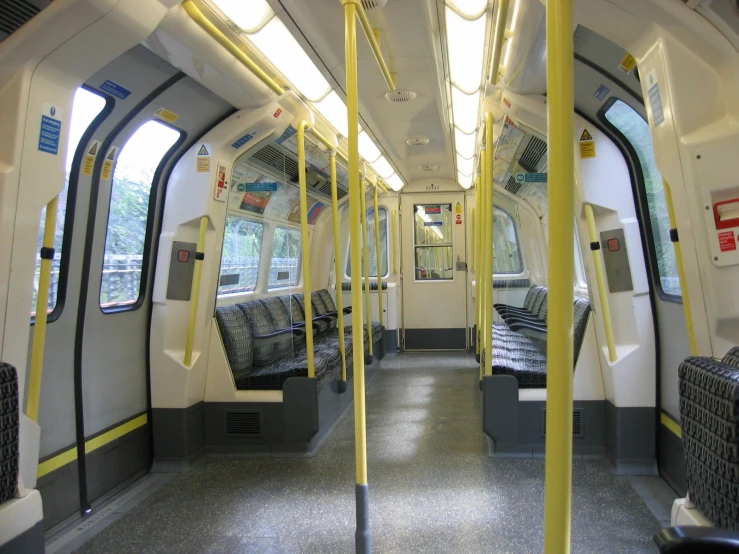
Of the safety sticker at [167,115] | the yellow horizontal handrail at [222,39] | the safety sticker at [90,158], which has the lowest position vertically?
the safety sticker at [90,158]

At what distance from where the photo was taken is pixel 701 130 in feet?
6.53

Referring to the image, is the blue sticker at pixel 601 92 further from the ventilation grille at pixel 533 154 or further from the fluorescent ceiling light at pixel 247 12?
the fluorescent ceiling light at pixel 247 12

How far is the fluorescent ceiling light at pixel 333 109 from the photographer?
4102 mm

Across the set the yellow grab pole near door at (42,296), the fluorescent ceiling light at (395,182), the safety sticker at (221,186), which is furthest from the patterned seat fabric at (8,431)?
the fluorescent ceiling light at (395,182)

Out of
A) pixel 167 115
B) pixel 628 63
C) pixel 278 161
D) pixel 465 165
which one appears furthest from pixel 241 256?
pixel 628 63

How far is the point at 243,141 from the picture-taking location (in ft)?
13.4

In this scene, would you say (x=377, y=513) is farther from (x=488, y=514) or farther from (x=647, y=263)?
(x=647, y=263)

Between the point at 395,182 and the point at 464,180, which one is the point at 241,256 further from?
the point at 464,180

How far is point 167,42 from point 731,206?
2.71 metres

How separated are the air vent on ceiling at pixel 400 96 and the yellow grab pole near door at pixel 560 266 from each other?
3290 millimetres

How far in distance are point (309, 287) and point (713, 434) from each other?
9.10ft

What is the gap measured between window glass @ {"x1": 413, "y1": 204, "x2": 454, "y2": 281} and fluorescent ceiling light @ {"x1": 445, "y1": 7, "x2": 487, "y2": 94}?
490 centimetres

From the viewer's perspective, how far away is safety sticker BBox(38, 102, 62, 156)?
83.0 inches

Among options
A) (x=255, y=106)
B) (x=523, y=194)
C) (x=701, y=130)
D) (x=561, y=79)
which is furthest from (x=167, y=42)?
(x=523, y=194)
